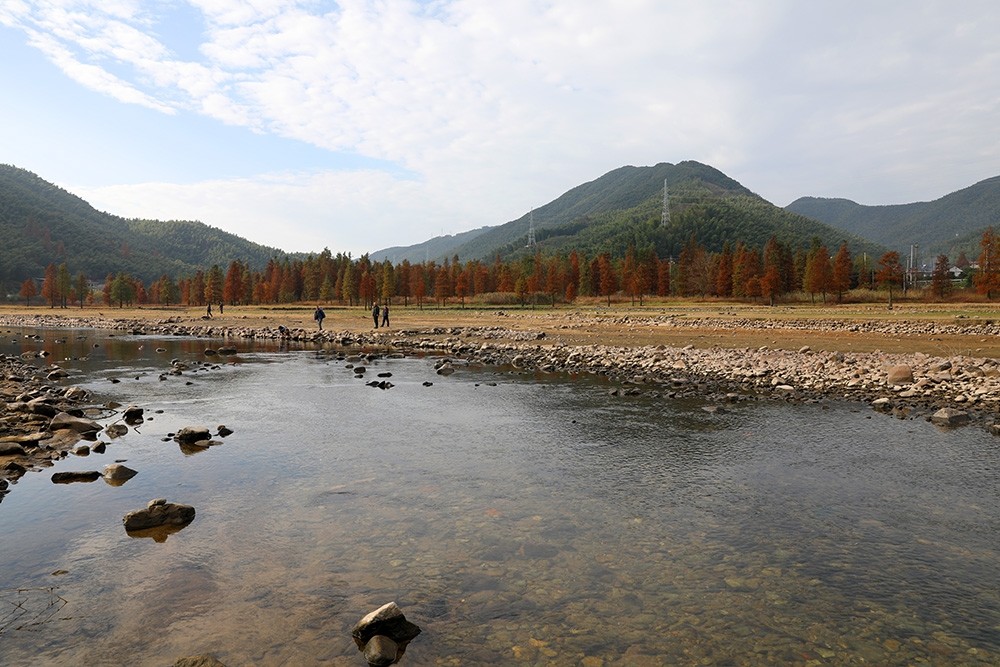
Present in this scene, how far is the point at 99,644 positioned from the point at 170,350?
46.6 metres

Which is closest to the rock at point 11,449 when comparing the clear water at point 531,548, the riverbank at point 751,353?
the clear water at point 531,548

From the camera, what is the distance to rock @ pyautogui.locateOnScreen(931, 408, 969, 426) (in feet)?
59.1

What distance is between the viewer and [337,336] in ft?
188

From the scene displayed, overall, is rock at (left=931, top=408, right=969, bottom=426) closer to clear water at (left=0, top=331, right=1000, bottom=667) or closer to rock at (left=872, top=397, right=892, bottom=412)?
clear water at (left=0, top=331, right=1000, bottom=667)

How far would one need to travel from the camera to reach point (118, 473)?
12992mm

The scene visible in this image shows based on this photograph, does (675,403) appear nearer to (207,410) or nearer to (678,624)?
(678,624)

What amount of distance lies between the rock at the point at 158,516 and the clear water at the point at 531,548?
45cm

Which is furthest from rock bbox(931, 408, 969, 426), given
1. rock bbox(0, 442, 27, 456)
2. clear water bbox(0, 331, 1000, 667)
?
rock bbox(0, 442, 27, 456)

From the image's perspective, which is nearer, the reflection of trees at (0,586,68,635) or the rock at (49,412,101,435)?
the reflection of trees at (0,586,68,635)

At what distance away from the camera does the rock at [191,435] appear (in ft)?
53.2

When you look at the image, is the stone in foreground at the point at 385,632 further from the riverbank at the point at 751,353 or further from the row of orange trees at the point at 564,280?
the row of orange trees at the point at 564,280

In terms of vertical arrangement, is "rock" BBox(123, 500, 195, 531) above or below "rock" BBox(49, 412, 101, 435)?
below

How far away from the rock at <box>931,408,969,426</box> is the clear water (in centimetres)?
99

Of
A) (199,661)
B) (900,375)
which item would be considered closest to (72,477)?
(199,661)
